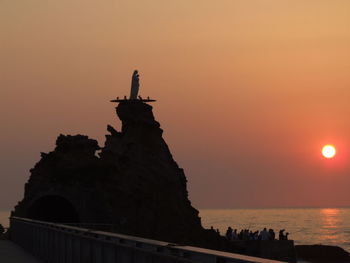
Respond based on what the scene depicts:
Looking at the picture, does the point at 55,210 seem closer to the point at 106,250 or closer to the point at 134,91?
the point at 134,91

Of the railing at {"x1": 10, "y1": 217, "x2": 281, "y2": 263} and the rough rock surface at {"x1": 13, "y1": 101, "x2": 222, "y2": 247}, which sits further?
the rough rock surface at {"x1": 13, "y1": 101, "x2": 222, "y2": 247}

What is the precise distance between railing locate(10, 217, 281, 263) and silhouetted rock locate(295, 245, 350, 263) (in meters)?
120

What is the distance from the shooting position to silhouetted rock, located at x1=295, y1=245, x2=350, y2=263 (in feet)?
500

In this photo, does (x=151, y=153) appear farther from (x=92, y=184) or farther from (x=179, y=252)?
(x=179, y=252)

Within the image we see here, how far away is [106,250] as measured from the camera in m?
20.3

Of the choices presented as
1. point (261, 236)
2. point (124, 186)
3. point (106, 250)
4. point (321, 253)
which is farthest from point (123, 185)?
point (106, 250)

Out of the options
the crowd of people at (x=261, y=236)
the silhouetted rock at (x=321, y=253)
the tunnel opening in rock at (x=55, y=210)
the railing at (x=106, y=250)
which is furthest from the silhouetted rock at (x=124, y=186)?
the railing at (x=106, y=250)

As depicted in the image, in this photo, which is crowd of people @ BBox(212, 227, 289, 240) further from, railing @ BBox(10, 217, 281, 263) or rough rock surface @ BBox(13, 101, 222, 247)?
railing @ BBox(10, 217, 281, 263)

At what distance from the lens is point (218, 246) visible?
102 meters

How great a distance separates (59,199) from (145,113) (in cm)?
2061

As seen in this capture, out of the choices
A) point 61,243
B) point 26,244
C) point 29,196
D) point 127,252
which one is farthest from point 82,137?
point 127,252

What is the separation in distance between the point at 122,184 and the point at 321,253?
6900 centimetres

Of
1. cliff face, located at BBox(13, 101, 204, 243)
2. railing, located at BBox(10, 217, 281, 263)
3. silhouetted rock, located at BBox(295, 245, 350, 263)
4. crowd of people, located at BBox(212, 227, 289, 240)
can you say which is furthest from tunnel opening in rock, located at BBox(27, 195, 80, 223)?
silhouetted rock, located at BBox(295, 245, 350, 263)

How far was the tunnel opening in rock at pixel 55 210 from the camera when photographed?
3605 inches
